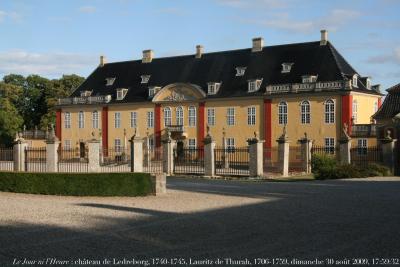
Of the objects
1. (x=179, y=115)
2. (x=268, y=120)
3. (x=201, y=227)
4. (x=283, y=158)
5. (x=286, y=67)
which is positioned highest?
(x=286, y=67)

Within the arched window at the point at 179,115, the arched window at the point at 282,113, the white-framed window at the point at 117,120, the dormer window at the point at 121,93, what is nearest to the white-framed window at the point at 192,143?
the arched window at the point at 179,115

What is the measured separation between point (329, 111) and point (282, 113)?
424 cm

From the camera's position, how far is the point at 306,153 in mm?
32438

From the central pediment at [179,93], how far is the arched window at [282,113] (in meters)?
7.65

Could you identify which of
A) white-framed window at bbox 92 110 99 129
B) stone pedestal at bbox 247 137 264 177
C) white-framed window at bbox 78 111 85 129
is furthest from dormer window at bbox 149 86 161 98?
stone pedestal at bbox 247 137 264 177

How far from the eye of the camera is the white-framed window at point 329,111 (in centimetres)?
4503

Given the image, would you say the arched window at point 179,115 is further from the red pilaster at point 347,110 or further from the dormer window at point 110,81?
the red pilaster at point 347,110

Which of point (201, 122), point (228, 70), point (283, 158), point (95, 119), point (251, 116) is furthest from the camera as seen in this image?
point (95, 119)

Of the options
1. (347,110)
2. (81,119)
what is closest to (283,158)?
(347,110)

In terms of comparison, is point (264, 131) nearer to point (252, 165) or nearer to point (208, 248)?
point (252, 165)

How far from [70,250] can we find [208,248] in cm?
214

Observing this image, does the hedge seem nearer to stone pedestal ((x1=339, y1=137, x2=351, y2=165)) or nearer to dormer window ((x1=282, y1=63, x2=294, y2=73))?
stone pedestal ((x1=339, y1=137, x2=351, y2=165))

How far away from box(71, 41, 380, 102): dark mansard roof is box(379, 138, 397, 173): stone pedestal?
51.5 ft

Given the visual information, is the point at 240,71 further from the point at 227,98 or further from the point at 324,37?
the point at 324,37
